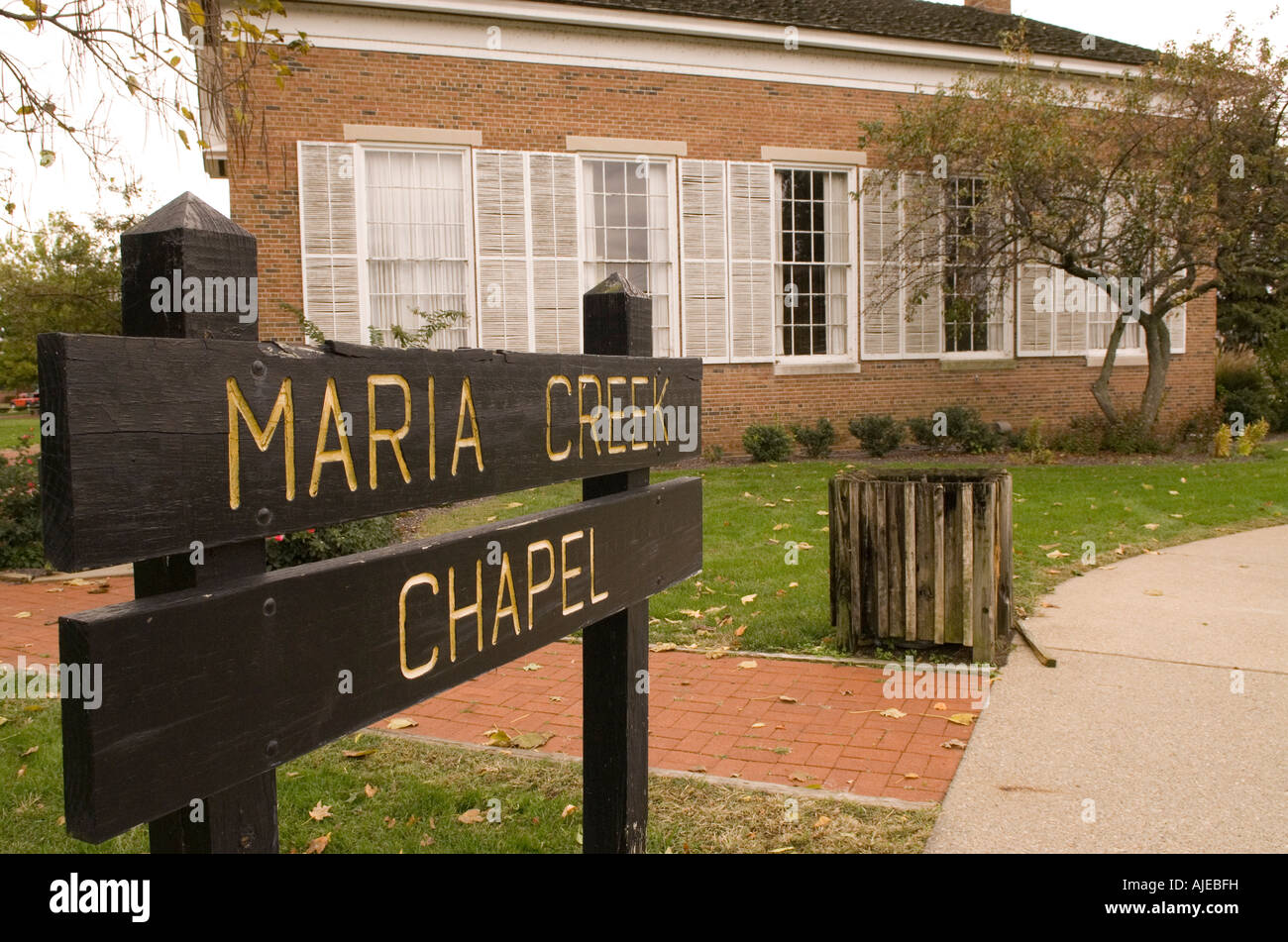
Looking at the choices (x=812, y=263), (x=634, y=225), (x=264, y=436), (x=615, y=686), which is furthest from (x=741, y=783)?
(x=812, y=263)

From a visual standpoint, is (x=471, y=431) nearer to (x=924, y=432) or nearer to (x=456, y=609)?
(x=456, y=609)

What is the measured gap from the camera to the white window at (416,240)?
14086mm

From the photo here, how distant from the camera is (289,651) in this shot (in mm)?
1658

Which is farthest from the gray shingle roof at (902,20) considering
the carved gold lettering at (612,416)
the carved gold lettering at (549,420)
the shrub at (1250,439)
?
the carved gold lettering at (549,420)

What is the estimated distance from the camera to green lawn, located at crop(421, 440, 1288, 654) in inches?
253

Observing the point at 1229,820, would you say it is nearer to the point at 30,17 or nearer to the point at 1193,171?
the point at 30,17

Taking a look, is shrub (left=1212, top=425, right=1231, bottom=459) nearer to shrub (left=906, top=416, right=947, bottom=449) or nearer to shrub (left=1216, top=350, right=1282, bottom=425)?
shrub (left=906, top=416, right=947, bottom=449)

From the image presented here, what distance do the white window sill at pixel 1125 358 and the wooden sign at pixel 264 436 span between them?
1843 cm

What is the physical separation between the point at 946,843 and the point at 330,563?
2.55 metres

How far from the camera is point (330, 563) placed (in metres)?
1.77

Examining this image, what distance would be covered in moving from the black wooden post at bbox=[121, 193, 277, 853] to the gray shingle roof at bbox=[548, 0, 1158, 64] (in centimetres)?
1436

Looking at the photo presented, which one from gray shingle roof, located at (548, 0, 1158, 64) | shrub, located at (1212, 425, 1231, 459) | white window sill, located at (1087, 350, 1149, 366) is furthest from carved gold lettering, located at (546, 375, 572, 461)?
white window sill, located at (1087, 350, 1149, 366)

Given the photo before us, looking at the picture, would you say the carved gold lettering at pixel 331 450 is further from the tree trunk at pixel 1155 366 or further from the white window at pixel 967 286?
the tree trunk at pixel 1155 366
